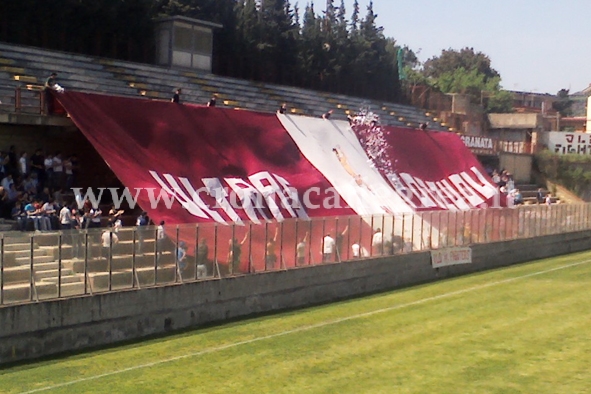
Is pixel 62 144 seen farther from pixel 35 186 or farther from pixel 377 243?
pixel 377 243

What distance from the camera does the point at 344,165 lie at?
33.0m

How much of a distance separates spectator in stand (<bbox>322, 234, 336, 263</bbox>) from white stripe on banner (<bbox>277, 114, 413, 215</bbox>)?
22.0ft

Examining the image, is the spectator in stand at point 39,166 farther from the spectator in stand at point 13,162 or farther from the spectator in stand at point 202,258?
the spectator in stand at point 202,258

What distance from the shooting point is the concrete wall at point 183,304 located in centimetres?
1484

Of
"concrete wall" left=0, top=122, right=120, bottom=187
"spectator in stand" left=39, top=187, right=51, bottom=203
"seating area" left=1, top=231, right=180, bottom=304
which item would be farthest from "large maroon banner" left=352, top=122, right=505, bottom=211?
"seating area" left=1, top=231, right=180, bottom=304

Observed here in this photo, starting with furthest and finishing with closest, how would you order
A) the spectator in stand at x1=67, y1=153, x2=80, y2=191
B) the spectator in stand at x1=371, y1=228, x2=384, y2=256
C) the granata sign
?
the granata sign < the spectator in stand at x1=371, y1=228, x2=384, y2=256 < the spectator in stand at x1=67, y1=153, x2=80, y2=191

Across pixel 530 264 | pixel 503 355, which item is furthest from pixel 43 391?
pixel 530 264

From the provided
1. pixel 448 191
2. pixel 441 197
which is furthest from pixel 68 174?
pixel 448 191

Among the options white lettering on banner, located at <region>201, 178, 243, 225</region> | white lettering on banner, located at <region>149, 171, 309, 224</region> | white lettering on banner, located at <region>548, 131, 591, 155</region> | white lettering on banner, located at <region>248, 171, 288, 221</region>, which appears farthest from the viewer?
white lettering on banner, located at <region>548, 131, 591, 155</region>

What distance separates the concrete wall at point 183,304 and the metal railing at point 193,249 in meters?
0.26

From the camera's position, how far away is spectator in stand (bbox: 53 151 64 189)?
23781mm

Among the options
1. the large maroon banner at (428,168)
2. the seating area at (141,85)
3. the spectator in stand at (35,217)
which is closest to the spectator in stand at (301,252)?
the spectator in stand at (35,217)

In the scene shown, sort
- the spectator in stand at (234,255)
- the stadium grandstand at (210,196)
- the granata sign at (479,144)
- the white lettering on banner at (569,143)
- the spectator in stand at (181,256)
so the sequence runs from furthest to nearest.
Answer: the white lettering on banner at (569,143), the granata sign at (479,144), the spectator in stand at (234,255), the spectator in stand at (181,256), the stadium grandstand at (210,196)

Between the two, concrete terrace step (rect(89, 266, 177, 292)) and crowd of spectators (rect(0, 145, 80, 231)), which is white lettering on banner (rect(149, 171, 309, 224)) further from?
concrete terrace step (rect(89, 266, 177, 292))
